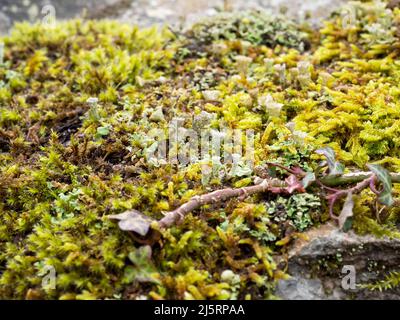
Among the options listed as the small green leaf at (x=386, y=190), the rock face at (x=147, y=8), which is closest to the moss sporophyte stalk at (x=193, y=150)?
the small green leaf at (x=386, y=190)

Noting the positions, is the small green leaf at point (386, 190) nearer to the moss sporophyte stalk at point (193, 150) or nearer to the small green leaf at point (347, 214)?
the moss sporophyte stalk at point (193, 150)

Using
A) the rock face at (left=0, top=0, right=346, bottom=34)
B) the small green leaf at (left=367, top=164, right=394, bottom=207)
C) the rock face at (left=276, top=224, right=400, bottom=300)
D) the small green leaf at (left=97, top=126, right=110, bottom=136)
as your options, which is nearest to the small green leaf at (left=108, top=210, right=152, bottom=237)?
the rock face at (left=276, top=224, right=400, bottom=300)

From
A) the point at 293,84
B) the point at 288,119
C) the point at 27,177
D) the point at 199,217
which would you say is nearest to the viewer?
the point at 199,217

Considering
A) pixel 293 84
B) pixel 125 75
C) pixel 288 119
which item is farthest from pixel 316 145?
pixel 125 75

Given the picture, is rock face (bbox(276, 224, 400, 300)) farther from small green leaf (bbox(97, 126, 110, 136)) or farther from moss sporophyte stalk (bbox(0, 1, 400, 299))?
small green leaf (bbox(97, 126, 110, 136))

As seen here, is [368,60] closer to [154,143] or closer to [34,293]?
[154,143]

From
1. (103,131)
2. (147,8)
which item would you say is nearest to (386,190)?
(103,131)
